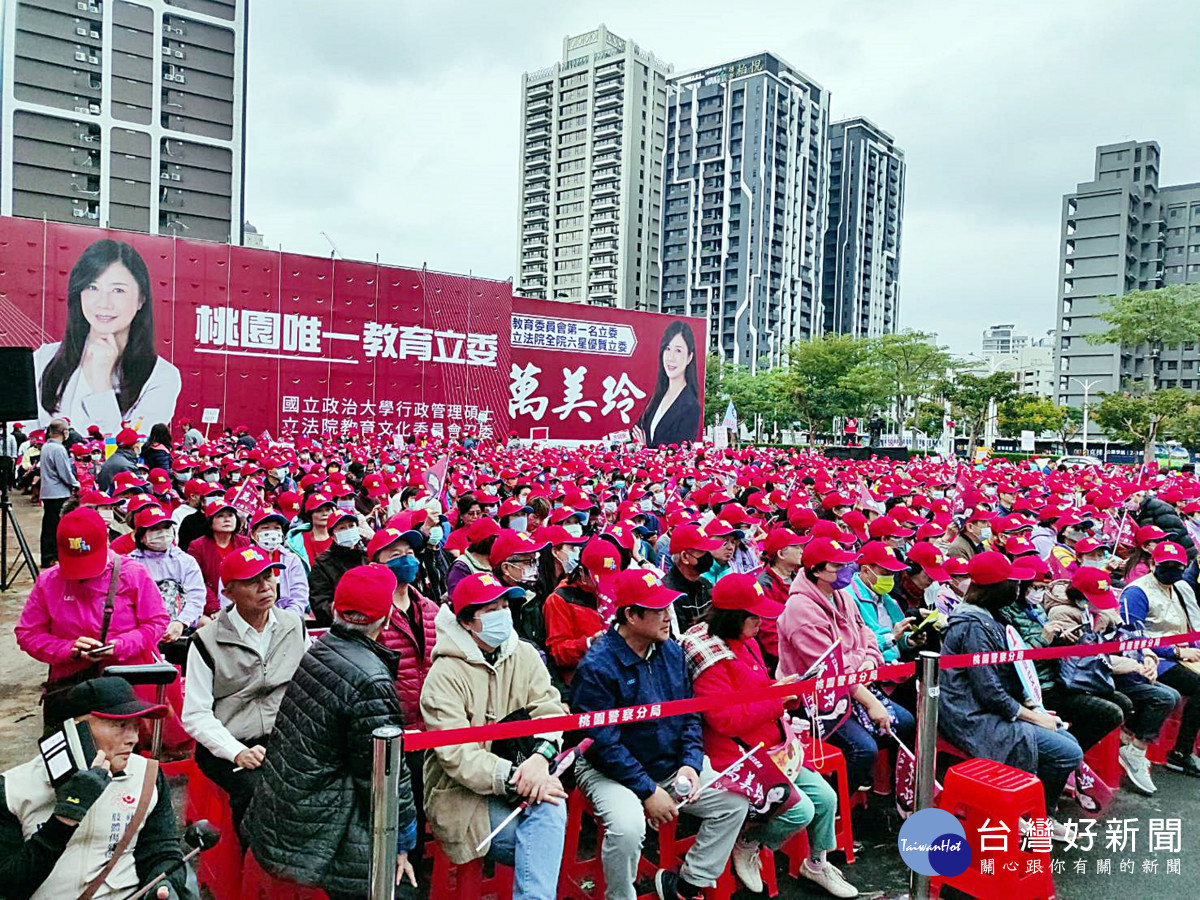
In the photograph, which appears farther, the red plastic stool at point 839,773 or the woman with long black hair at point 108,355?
the woman with long black hair at point 108,355

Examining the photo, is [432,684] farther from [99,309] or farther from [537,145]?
[537,145]

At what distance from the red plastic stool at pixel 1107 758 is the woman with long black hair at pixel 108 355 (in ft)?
67.7

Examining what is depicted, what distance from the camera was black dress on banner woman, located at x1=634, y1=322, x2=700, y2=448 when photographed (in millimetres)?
31109

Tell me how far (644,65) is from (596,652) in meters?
97.5

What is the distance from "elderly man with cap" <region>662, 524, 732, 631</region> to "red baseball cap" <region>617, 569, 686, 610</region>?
184cm

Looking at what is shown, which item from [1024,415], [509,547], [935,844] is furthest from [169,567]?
[1024,415]

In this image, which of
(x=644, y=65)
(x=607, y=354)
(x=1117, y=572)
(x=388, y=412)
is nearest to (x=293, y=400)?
(x=388, y=412)

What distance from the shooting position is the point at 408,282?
2445 cm

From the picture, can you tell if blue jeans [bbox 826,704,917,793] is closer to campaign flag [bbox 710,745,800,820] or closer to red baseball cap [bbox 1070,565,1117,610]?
campaign flag [bbox 710,745,800,820]

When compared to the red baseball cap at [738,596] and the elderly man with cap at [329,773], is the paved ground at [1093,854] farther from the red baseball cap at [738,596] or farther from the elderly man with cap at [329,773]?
the red baseball cap at [738,596]

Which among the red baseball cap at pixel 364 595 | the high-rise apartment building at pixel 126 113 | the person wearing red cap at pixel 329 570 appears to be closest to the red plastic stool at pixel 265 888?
the red baseball cap at pixel 364 595

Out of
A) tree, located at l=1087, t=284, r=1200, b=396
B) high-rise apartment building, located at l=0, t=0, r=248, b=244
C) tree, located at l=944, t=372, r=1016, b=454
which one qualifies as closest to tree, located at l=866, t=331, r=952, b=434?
tree, located at l=944, t=372, r=1016, b=454

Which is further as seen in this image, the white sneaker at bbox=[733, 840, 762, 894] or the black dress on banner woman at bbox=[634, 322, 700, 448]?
the black dress on banner woman at bbox=[634, 322, 700, 448]

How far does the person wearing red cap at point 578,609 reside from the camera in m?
4.16
